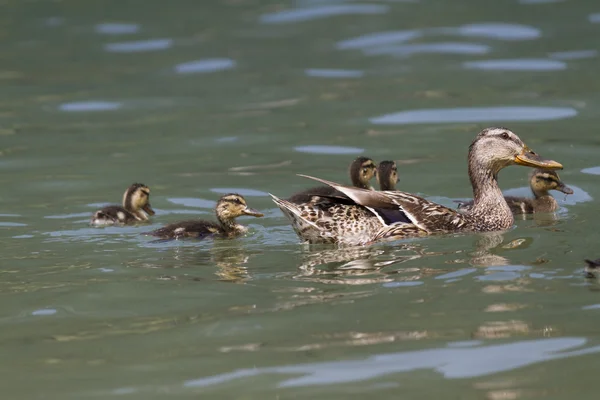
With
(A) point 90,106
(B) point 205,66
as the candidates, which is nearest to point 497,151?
(A) point 90,106

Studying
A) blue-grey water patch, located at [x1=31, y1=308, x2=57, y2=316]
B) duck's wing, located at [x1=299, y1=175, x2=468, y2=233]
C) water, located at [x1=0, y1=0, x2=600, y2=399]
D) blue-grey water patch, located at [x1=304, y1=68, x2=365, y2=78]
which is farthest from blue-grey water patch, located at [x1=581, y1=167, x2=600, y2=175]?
blue-grey water patch, located at [x1=31, y1=308, x2=57, y2=316]

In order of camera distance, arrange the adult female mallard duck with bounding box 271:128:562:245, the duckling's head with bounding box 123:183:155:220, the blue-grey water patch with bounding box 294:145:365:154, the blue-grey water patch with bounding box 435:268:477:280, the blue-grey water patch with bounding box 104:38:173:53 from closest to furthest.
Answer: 1. the blue-grey water patch with bounding box 435:268:477:280
2. the adult female mallard duck with bounding box 271:128:562:245
3. the duckling's head with bounding box 123:183:155:220
4. the blue-grey water patch with bounding box 294:145:365:154
5. the blue-grey water patch with bounding box 104:38:173:53

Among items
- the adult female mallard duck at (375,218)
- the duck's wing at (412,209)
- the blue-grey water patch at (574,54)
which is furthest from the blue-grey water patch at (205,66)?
the duck's wing at (412,209)

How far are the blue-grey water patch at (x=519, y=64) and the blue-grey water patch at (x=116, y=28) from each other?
4242 mm

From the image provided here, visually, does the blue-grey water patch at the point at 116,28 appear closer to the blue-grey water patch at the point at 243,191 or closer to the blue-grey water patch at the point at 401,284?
the blue-grey water patch at the point at 243,191

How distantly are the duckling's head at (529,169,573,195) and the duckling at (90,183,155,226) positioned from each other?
2.77m

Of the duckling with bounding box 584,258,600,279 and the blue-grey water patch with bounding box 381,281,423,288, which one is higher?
the duckling with bounding box 584,258,600,279

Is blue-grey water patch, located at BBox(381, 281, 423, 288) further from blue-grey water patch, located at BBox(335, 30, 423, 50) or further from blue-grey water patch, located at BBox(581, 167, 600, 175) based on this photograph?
blue-grey water patch, located at BBox(335, 30, 423, 50)

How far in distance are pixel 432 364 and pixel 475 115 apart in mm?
7047

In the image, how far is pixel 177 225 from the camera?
834 cm

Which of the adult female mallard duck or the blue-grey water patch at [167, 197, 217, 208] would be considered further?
the blue-grey water patch at [167, 197, 217, 208]

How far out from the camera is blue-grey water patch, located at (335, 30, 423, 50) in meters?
14.6

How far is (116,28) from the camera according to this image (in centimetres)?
1566

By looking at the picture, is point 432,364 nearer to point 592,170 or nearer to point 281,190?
point 281,190
